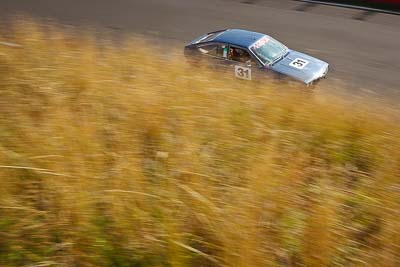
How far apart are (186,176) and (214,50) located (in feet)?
19.5

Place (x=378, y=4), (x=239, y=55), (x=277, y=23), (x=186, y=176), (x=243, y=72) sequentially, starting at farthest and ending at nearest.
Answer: (x=378, y=4) < (x=277, y=23) < (x=239, y=55) < (x=243, y=72) < (x=186, y=176)

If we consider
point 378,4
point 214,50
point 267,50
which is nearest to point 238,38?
point 214,50

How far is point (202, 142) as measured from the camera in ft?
14.9

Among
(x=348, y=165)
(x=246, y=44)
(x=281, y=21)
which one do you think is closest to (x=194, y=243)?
(x=348, y=165)

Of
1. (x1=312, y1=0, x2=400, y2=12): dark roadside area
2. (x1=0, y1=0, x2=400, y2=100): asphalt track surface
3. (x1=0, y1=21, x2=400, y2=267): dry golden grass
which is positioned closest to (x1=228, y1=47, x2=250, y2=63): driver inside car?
(x1=0, y1=0, x2=400, y2=100): asphalt track surface

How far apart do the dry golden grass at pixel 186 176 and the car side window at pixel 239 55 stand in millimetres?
2836

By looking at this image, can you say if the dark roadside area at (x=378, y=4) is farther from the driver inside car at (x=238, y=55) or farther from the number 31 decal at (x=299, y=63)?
the driver inside car at (x=238, y=55)

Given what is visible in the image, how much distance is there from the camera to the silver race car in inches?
342

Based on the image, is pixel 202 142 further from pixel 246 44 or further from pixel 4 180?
pixel 246 44

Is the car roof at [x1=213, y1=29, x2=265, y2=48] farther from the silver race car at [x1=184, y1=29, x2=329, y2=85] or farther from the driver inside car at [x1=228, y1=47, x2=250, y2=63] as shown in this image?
the driver inside car at [x1=228, y1=47, x2=250, y2=63]

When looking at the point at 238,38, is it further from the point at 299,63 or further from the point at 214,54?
the point at 299,63

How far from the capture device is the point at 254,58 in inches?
349

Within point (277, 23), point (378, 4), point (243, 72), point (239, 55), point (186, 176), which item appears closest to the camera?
point (186, 176)

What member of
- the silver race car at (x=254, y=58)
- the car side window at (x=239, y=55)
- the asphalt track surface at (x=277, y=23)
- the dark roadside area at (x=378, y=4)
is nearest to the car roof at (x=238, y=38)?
the silver race car at (x=254, y=58)
